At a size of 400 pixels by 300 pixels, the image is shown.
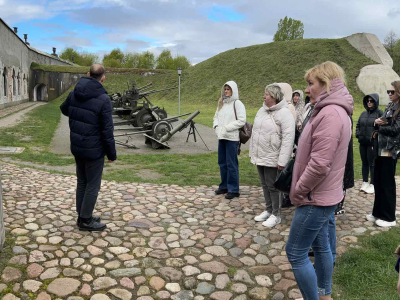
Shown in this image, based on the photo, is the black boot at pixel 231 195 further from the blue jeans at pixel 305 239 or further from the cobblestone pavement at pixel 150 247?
the blue jeans at pixel 305 239

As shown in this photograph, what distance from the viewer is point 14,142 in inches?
442

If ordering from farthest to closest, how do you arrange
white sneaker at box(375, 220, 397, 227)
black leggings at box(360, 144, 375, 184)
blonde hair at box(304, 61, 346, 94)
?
1. black leggings at box(360, 144, 375, 184)
2. white sneaker at box(375, 220, 397, 227)
3. blonde hair at box(304, 61, 346, 94)

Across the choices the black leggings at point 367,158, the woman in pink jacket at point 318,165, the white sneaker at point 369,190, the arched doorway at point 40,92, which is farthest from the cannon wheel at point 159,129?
the arched doorway at point 40,92

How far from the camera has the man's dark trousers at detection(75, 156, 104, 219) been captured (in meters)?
4.03

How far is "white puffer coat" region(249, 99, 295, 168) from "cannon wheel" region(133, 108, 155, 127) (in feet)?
35.4

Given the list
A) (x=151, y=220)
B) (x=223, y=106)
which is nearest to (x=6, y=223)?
(x=151, y=220)

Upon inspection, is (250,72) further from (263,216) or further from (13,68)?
(263,216)

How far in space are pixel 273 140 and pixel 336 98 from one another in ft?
6.28

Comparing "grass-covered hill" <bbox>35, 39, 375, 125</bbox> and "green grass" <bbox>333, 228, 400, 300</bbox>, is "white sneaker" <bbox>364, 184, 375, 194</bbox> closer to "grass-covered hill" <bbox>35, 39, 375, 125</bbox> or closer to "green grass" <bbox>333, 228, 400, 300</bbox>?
"green grass" <bbox>333, 228, 400, 300</bbox>

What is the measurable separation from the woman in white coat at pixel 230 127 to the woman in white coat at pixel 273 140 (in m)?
0.96

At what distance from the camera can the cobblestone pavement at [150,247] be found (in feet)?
10.5

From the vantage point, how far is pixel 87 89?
3826 millimetres

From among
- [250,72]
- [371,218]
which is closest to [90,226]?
[371,218]

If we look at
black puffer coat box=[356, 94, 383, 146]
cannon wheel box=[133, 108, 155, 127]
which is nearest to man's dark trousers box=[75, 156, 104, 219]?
black puffer coat box=[356, 94, 383, 146]
